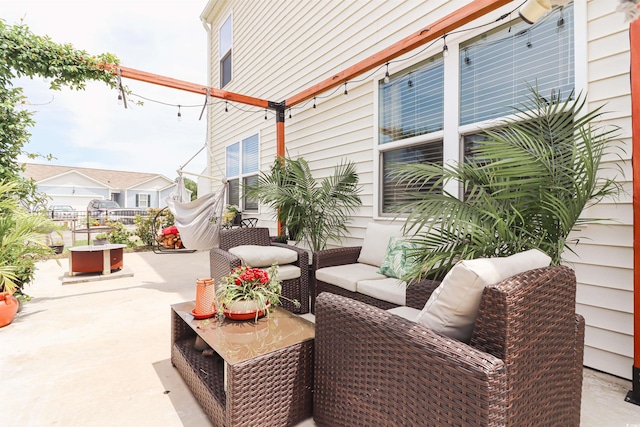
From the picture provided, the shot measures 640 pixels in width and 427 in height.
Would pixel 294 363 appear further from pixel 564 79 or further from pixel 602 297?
pixel 564 79

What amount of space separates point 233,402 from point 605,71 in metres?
2.93

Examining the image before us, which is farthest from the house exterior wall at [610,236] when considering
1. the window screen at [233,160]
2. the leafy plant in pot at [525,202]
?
the window screen at [233,160]

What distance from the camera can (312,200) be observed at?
3748 mm

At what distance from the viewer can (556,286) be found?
3.84 ft

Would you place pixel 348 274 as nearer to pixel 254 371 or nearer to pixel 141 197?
pixel 254 371

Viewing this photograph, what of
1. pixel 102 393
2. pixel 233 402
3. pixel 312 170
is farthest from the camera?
pixel 312 170

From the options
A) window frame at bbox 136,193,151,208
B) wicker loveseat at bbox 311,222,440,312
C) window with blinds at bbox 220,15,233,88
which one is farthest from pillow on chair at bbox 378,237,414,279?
window frame at bbox 136,193,151,208

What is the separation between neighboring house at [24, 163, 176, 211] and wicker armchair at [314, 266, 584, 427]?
19.6 metres

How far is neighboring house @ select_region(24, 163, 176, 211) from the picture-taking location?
62.8 feet

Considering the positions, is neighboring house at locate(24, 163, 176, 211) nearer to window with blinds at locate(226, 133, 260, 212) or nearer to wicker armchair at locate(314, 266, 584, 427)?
window with blinds at locate(226, 133, 260, 212)

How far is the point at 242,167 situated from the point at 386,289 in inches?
198

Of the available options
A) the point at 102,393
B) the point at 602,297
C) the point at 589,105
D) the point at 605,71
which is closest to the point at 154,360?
the point at 102,393

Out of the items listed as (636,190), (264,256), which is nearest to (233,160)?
(264,256)

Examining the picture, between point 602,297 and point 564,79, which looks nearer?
point 602,297
